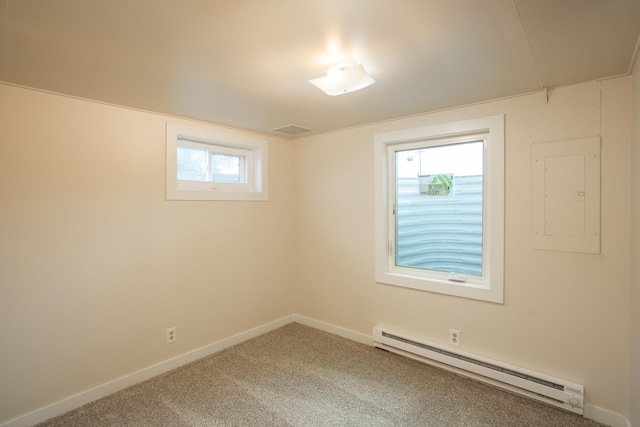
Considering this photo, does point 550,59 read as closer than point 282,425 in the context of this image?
Yes

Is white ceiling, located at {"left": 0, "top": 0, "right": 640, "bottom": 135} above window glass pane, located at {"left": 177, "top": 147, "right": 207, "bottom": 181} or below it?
above

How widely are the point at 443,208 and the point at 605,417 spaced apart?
5.75 feet

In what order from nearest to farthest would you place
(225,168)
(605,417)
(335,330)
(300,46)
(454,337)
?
(300,46), (605,417), (454,337), (225,168), (335,330)

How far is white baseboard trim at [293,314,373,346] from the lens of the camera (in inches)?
130

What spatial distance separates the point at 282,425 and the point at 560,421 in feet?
5.92

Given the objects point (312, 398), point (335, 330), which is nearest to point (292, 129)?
point (335, 330)

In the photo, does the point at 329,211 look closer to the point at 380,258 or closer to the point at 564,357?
the point at 380,258

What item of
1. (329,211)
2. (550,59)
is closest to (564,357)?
(550,59)

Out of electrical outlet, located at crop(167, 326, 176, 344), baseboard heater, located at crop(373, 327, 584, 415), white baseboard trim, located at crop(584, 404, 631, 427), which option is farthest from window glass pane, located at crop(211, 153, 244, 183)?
white baseboard trim, located at crop(584, 404, 631, 427)

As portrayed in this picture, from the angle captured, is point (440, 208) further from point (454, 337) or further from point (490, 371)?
point (490, 371)

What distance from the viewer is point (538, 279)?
2.35 meters

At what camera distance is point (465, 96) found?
241 centimetres

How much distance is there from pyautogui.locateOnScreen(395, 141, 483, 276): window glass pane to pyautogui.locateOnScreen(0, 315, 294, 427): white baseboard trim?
185 centimetres

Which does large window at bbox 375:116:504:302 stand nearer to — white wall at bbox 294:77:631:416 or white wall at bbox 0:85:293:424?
→ white wall at bbox 294:77:631:416
